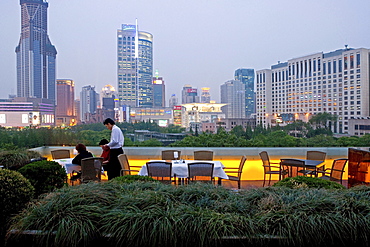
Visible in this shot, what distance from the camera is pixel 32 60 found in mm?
100875

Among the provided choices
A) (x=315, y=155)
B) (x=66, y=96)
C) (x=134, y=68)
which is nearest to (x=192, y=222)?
(x=315, y=155)

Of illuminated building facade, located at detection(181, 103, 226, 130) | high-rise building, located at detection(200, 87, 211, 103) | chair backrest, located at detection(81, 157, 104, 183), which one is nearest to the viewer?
chair backrest, located at detection(81, 157, 104, 183)

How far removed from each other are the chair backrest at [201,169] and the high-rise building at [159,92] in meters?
160

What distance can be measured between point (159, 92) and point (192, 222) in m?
173

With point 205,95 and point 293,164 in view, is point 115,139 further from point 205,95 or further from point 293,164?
point 205,95

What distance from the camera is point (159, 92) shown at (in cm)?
17425

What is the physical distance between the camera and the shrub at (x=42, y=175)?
4422 millimetres

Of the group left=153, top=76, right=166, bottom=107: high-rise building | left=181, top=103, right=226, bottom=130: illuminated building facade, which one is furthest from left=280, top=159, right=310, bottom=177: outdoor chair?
left=153, top=76, right=166, bottom=107: high-rise building

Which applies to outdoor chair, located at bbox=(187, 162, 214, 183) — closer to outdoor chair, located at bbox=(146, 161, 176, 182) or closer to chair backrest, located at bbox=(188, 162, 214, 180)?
chair backrest, located at bbox=(188, 162, 214, 180)

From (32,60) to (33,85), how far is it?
865 centimetres

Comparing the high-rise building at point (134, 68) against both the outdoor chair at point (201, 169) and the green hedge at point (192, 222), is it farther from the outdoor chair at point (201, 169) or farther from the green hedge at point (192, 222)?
the green hedge at point (192, 222)

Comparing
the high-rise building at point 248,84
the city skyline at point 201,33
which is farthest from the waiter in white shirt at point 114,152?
the high-rise building at point 248,84

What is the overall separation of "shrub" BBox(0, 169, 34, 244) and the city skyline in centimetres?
5048

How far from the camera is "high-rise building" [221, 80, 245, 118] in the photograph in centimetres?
13220
